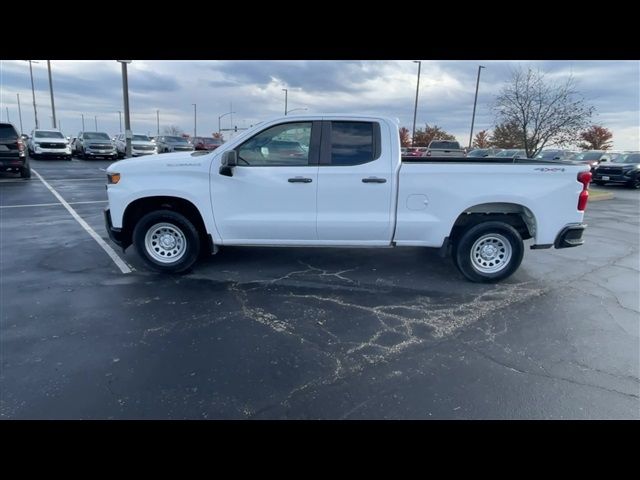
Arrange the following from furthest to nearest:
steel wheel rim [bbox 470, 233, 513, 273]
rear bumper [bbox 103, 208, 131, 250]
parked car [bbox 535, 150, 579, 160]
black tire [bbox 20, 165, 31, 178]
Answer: parked car [bbox 535, 150, 579, 160], black tire [bbox 20, 165, 31, 178], rear bumper [bbox 103, 208, 131, 250], steel wheel rim [bbox 470, 233, 513, 273]

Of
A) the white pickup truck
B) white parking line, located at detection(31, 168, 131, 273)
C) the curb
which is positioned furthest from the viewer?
the curb

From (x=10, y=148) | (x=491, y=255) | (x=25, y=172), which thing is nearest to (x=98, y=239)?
(x=491, y=255)

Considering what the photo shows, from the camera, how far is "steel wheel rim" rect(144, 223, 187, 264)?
17.5 feet

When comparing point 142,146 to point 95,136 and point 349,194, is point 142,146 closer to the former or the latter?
point 95,136

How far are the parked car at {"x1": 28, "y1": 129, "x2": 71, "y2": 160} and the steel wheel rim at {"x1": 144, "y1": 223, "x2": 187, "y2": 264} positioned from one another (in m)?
25.2

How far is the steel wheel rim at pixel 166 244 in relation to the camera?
5344mm

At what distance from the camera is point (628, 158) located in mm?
20969

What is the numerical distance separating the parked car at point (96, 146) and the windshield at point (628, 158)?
1203 inches

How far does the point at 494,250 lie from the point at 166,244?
4.33 metres

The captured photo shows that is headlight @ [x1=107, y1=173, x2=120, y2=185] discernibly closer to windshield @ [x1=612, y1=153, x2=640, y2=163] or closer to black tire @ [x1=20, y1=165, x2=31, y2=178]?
black tire @ [x1=20, y1=165, x2=31, y2=178]

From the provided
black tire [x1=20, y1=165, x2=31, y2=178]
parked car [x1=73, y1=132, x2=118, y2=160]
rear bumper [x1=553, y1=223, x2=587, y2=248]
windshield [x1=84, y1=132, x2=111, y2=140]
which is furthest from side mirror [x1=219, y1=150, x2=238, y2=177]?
windshield [x1=84, y1=132, x2=111, y2=140]
